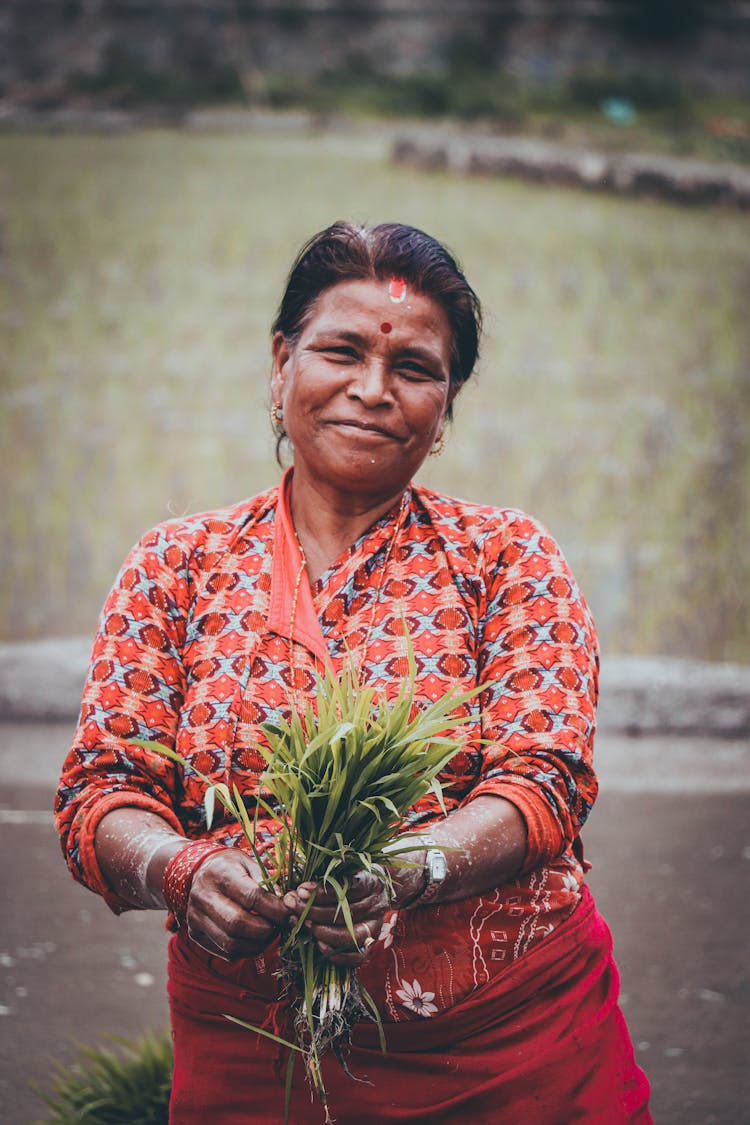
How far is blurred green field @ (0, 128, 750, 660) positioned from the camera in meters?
6.30

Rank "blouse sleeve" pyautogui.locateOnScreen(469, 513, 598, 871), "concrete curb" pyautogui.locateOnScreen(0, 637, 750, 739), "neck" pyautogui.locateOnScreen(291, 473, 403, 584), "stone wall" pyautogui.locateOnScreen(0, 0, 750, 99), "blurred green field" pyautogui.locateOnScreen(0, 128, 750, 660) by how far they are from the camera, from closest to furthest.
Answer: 1. "blouse sleeve" pyautogui.locateOnScreen(469, 513, 598, 871)
2. "neck" pyautogui.locateOnScreen(291, 473, 403, 584)
3. "concrete curb" pyautogui.locateOnScreen(0, 637, 750, 739)
4. "blurred green field" pyautogui.locateOnScreen(0, 128, 750, 660)
5. "stone wall" pyautogui.locateOnScreen(0, 0, 750, 99)

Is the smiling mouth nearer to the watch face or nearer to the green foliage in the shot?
the watch face

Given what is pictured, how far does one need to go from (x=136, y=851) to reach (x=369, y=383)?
729mm

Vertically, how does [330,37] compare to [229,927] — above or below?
above

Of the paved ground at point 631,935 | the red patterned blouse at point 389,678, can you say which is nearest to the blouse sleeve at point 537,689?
the red patterned blouse at point 389,678

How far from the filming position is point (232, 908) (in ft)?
4.75

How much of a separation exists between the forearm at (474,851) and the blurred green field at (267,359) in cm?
439

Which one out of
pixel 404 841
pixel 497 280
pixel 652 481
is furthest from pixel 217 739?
pixel 497 280

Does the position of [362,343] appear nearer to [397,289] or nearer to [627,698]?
[397,289]

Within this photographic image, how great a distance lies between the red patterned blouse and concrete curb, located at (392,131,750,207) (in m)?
6.98

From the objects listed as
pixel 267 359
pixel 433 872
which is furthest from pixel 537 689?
pixel 267 359

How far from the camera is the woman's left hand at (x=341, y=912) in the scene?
1.45m

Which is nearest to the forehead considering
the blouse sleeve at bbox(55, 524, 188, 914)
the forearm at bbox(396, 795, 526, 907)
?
the blouse sleeve at bbox(55, 524, 188, 914)

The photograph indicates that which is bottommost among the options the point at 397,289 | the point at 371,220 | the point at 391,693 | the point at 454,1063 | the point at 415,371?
the point at 454,1063
